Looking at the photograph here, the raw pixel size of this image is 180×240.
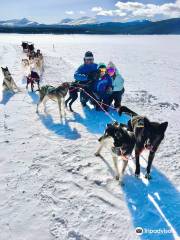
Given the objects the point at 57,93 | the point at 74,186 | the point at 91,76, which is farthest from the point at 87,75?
the point at 74,186

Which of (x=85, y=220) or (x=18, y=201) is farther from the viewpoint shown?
(x=18, y=201)

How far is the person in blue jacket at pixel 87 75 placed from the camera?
9609 millimetres

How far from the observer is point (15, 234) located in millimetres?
4109

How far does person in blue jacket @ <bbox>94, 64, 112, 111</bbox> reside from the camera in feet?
30.2

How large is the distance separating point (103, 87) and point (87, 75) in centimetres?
81

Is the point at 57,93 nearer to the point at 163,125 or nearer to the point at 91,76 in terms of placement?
the point at 91,76

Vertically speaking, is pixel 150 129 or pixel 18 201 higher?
pixel 150 129

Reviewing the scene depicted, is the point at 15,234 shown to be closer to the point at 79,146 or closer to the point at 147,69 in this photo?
the point at 79,146

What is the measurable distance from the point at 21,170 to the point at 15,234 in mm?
1761

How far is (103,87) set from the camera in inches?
363

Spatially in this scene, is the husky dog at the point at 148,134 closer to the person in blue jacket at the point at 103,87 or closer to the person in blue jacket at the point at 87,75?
the person in blue jacket at the point at 103,87

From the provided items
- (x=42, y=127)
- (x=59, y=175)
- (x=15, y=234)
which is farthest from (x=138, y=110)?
(x=15, y=234)

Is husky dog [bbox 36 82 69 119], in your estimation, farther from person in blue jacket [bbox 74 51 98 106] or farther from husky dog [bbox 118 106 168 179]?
husky dog [bbox 118 106 168 179]

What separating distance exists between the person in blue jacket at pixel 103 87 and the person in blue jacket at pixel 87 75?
0.63 ft
